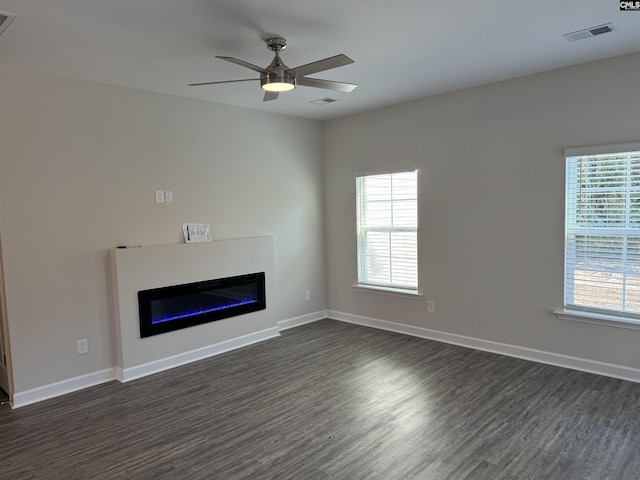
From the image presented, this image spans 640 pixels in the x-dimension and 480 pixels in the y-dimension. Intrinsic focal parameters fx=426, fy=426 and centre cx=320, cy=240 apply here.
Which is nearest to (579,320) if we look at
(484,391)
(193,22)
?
(484,391)

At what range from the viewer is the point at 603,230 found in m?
3.71

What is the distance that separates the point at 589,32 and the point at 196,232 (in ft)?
12.7

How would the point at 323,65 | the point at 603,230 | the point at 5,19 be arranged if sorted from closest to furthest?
the point at 5,19 < the point at 323,65 < the point at 603,230

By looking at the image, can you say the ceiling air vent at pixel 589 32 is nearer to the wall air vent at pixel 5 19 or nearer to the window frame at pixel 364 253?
the window frame at pixel 364 253

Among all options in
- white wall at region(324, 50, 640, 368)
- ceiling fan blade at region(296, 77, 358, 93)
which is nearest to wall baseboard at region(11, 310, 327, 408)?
white wall at region(324, 50, 640, 368)

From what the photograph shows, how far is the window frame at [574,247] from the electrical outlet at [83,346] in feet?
14.2

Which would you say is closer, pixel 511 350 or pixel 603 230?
pixel 603 230

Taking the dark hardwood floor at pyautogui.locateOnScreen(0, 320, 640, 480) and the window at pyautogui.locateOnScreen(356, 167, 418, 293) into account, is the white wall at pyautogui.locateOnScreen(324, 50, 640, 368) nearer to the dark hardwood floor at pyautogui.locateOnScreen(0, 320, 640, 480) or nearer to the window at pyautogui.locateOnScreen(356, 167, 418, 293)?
the window at pyautogui.locateOnScreen(356, 167, 418, 293)

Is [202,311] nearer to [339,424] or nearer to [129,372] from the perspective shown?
[129,372]

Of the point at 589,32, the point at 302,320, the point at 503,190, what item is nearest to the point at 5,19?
the point at 589,32

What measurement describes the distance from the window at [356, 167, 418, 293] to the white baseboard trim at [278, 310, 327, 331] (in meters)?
0.78

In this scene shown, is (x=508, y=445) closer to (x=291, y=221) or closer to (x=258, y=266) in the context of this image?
(x=258, y=266)

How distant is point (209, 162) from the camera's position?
4.71 m

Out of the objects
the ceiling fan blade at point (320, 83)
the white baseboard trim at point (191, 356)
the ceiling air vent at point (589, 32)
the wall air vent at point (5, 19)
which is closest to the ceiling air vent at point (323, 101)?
the ceiling fan blade at point (320, 83)
